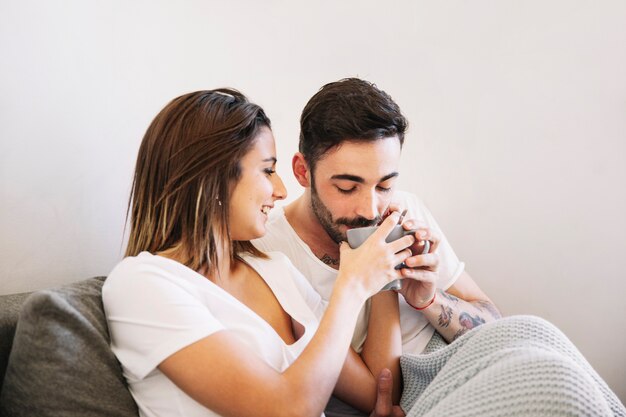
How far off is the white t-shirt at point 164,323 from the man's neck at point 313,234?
47cm

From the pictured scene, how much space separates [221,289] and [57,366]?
0.32 m

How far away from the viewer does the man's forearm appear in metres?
1.45

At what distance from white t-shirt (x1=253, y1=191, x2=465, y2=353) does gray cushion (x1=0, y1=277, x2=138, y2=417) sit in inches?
26.1

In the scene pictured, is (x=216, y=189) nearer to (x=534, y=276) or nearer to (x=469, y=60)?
(x=469, y=60)

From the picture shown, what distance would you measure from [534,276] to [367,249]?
107 centimetres

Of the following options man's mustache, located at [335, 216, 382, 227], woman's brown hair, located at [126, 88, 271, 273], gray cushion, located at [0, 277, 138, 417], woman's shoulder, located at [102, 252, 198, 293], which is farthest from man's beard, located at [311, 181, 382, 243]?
gray cushion, located at [0, 277, 138, 417]

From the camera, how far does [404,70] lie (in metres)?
1.97

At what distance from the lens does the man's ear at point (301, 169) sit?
1.55 m

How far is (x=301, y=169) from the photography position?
5.17ft

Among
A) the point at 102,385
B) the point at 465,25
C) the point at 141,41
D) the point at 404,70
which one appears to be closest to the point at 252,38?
the point at 141,41

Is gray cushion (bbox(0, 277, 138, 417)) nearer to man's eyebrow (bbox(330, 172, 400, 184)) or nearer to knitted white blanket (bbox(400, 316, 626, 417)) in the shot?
knitted white blanket (bbox(400, 316, 626, 417))

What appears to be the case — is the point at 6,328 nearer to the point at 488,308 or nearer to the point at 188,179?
the point at 188,179

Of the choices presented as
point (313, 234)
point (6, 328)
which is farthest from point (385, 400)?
point (6, 328)

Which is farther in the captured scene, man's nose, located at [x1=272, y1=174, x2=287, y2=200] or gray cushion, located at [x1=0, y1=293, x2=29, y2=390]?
man's nose, located at [x1=272, y1=174, x2=287, y2=200]
